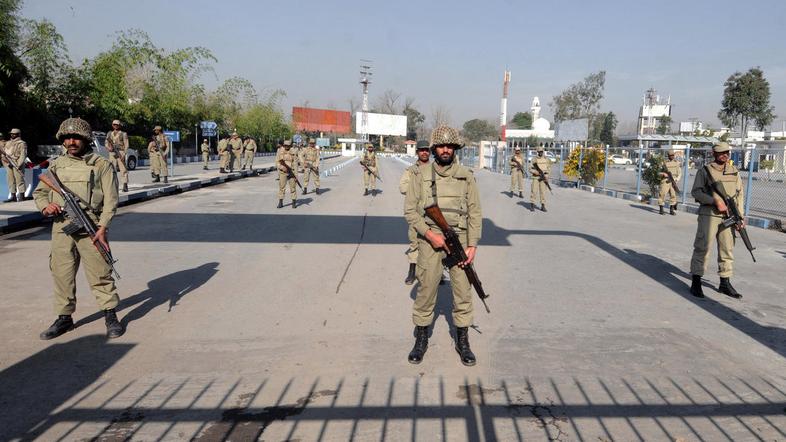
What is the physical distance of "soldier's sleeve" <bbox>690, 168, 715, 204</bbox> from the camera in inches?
222

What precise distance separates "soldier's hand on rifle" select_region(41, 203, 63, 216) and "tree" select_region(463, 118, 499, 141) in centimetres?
10084

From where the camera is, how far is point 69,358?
3.83m

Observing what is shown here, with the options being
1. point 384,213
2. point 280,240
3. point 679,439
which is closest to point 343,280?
point 280,240

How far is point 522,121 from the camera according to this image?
4274 inches

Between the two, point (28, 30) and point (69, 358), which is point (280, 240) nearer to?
point (69, 358)

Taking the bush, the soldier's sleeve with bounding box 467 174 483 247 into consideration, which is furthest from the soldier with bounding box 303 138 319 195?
the soldier's sleeve with bounding box 467 174 483 247

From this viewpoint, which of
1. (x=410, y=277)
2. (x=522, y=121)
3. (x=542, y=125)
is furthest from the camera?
(x=522, y=121)

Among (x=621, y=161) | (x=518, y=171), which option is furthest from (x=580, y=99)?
(x=518, y=171)

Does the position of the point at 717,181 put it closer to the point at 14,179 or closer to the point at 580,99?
the point at 14,179

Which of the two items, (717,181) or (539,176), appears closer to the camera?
(717,181)

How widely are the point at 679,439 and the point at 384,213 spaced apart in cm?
951

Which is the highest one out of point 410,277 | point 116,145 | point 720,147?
point 720,147

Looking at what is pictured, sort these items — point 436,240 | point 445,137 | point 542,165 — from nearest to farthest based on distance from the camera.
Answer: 1. point 436,240
2. point 445,137
3. point 542,165

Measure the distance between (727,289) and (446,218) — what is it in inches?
154
